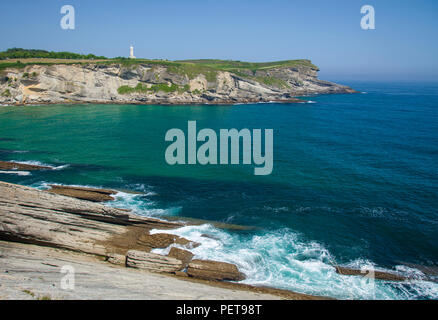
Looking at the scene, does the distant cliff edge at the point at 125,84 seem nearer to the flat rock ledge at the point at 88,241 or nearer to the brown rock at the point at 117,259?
the flat rock ledge at the point at 88,241

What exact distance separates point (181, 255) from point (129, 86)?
366ft

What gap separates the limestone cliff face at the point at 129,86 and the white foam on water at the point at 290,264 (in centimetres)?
10114

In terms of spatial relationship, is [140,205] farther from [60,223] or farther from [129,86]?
[129,86]

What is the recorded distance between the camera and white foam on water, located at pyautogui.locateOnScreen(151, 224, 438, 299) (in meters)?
20.6

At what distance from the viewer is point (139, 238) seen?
83.9 ft

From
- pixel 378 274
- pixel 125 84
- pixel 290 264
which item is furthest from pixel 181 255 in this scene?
pixel 125 84

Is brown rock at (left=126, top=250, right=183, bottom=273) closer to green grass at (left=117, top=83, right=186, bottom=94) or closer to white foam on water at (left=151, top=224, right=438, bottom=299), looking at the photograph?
white foam on water at (left=151, top=224, right=438, bottom=299)

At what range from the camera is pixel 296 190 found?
36656mm

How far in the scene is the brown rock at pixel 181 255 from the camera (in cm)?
2344

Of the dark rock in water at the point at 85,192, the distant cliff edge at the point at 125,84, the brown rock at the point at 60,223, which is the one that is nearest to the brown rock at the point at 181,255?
the brown rock at the point at 60,223

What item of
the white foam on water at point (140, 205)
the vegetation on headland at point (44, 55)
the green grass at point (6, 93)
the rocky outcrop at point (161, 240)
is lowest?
the rocky outcrop at point (161, 240)

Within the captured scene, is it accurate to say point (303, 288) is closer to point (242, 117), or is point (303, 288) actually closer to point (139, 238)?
point (139, 238)

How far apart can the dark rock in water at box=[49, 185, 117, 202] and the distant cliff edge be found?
88.4 meters

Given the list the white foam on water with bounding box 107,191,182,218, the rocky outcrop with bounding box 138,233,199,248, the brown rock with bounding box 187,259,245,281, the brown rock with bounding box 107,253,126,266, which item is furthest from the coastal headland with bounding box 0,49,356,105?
the brown rock with bounding box 187,259,245,281
